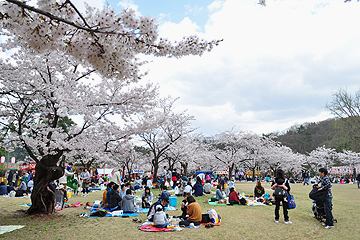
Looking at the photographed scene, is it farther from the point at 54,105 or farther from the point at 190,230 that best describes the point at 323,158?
the point at 54,105

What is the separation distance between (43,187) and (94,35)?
579 centimetres

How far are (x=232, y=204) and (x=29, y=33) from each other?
949 centimetres

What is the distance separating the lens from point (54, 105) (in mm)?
6996

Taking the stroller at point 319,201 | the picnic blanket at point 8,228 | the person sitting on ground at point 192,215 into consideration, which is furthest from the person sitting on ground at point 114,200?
the stroller at point 319,201

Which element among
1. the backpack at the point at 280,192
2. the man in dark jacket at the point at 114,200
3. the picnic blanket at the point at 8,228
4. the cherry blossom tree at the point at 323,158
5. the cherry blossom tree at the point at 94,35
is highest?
the cherry blossom tree at the point at 94,35

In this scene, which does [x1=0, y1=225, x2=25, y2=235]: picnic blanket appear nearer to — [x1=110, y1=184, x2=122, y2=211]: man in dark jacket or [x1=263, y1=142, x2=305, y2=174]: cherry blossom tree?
[x1=110, y1=184, x2=122, y2=211]: man in dark jacket

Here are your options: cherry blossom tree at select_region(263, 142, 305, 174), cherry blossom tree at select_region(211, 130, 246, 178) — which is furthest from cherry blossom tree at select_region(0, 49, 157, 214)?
cherry blossom tree at select_region(263, 142, 305, 174)

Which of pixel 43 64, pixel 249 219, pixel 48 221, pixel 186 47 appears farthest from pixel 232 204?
pixel 43 64

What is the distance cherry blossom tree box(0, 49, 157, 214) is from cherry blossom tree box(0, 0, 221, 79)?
2.83 meters

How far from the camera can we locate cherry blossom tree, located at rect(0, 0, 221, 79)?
2936 millimetres

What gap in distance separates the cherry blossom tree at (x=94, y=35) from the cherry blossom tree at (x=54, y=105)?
2834 mm

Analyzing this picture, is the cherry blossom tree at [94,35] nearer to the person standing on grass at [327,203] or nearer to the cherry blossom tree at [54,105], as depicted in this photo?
the cherry blossom tree at [54,105]

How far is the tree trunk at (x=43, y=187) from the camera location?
6.98 metres

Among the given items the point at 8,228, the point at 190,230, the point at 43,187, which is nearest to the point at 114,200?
the point at 43,187
